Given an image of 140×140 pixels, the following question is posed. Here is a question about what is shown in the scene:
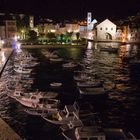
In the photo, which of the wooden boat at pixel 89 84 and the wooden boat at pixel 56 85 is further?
the wooden boat at pixel 56 85

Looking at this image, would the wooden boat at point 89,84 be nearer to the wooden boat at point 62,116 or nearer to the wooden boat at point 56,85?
the wooden boat at point 56,85

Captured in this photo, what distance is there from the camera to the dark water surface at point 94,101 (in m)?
33.8

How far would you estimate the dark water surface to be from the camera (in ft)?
111

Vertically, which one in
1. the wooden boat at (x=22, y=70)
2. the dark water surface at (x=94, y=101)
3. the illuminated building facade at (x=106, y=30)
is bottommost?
the dark water surface at (x=94, y=101)

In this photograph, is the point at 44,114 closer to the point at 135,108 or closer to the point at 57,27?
the point at 135,108

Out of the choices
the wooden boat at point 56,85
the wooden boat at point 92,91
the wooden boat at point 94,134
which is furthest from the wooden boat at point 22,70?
the wooden boat at point 94,134

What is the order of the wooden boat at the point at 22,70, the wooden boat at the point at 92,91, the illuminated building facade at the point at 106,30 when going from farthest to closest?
the illuminated building facade at the point at 106,30
the wooden boat at the point at 22,70
the wooden boat at the point at 92,91

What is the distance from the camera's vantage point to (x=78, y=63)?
246 ft

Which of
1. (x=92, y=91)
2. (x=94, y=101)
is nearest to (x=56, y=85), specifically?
(x=92, y=91)

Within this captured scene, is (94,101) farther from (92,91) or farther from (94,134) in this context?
(94,134)

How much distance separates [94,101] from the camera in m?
44.0

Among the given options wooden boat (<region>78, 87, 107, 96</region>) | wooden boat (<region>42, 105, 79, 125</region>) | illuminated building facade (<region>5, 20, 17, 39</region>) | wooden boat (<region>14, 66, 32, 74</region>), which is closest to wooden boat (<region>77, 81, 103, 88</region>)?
wooden boat (<region>78, 87, 107, 96</region>)

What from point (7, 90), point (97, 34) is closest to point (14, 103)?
point (7, 90)

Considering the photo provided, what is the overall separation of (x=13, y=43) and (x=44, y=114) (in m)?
76.2
